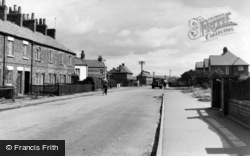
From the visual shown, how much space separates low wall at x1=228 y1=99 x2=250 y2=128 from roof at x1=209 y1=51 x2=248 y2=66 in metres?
78.8

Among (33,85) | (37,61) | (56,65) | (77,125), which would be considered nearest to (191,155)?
(77,125)

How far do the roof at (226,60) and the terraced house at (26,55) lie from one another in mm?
59017

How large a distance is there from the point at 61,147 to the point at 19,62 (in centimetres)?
2401

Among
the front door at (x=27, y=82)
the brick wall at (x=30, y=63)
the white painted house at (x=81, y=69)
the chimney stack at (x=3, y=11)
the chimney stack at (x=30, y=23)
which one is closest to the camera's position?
the brick wall at (x=30, y=63)

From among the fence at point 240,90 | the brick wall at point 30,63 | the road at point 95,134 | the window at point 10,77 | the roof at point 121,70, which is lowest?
the road at point 95,134

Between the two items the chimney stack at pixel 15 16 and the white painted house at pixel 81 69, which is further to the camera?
the white painted house at pixel 81 69

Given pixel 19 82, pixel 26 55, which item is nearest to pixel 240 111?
pixel 19 82

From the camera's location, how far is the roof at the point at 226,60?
8750 centimetres

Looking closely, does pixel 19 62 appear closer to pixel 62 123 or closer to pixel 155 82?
pixel 62 123

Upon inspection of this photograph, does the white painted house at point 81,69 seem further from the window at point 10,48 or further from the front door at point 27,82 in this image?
the window at point 10,48

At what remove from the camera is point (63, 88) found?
31.8 meters

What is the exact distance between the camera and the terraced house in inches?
1040

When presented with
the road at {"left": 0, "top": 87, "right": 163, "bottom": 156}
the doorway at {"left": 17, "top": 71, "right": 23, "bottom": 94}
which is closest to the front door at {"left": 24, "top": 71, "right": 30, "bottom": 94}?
the doorway at {"left": 17, "top": 71, "right": 23, "bottom": 94}

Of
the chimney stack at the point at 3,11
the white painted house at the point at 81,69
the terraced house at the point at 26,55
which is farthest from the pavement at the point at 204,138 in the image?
the white painted house at the point at 81,69
